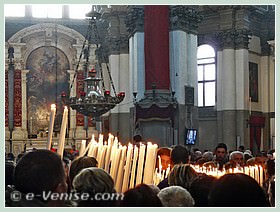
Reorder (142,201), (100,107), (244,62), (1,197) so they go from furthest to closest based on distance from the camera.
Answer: (244,62) < (100,107) < (1,197) < (142,201)

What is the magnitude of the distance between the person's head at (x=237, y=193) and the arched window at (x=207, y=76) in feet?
60.4

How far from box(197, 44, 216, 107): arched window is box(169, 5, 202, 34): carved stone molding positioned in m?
5.05

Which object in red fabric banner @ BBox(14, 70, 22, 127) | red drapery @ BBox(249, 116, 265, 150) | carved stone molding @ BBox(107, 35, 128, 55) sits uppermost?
carved stone molding @ BBox(107, 35, 128, 55)

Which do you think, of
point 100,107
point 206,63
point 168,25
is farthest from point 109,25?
point 100,107

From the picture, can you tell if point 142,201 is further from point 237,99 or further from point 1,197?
point 237,99

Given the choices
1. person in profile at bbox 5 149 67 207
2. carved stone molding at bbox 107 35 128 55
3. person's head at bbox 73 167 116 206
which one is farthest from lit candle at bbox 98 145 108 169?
carved stone molding at bbox 107 35 128 55

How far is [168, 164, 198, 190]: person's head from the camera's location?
4.54 meters

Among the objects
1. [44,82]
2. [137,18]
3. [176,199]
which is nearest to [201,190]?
[176,199]

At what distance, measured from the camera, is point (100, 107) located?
1237 cm

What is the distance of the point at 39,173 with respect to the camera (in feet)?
10.2

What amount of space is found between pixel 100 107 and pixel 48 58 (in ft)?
54.6

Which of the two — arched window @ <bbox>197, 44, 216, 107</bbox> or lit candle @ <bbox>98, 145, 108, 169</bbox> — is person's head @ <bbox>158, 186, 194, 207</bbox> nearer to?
lit candle @ <bbox>98, 145, 108, 169</bbox>

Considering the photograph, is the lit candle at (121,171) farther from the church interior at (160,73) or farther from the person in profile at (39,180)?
the church interior at (160,73)

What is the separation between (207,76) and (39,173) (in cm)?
1906
